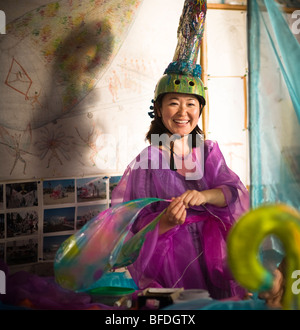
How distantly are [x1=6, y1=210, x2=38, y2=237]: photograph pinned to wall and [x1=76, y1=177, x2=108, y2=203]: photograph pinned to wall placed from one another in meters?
0.20

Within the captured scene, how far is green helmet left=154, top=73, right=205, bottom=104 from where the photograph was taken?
117 cm

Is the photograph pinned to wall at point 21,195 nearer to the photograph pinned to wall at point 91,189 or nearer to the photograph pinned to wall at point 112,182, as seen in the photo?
Result: the photograph pinned to wall at point 91,189

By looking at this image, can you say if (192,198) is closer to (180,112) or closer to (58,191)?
(180,112)

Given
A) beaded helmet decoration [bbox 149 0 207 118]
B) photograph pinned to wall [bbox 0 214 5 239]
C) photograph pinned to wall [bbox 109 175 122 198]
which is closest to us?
beaded helmet decoration [bbox 149 0 207 118]

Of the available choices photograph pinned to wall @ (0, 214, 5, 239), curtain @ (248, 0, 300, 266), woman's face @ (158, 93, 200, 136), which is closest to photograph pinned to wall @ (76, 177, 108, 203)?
photograph pinned to wall @ (0, 214, 5, 239)

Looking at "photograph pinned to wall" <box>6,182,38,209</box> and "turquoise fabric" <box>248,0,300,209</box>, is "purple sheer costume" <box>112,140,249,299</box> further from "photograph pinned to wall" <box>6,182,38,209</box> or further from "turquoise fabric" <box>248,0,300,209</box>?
"photograph pinned to wall" <box>6,182,38,209</box>

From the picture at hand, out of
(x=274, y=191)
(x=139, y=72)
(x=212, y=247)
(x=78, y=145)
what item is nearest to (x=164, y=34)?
(x=139, y=72)

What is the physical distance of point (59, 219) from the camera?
4.94ft

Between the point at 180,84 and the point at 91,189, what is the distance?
0.62 metres

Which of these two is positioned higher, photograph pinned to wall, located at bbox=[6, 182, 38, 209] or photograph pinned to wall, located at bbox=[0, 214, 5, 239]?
photograph pinned to wall, located at bbox=[6, 182, 38, 209]

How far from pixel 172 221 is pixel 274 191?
1.30 feet

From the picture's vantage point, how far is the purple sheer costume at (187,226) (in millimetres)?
1102

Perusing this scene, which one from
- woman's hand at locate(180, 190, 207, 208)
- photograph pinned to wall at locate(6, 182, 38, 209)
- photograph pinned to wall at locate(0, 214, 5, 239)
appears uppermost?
photograph pinned to wall at locate(6, 182, 38, 209)
